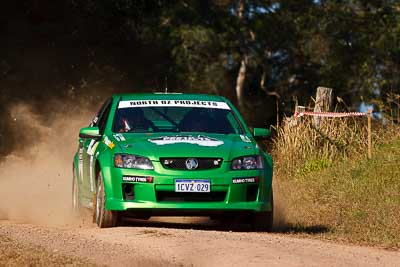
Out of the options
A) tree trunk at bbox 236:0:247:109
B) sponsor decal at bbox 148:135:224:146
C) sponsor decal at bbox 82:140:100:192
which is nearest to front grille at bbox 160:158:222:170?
sponsor decal at bbox 148:135:224:146

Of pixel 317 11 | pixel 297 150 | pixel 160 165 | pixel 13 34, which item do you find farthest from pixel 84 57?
pixel 317 11

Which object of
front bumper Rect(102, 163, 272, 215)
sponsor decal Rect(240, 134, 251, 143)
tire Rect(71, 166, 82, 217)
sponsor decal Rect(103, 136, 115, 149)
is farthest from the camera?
tire Rect(71, 166, 82, 217)

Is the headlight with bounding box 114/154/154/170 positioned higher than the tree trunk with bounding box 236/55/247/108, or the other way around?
the headlight with bounding box 114/154/154/170

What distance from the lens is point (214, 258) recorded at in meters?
10.7

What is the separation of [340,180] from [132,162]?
6.01 meters

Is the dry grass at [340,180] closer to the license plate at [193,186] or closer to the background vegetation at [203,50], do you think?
the license plate at [193,186]

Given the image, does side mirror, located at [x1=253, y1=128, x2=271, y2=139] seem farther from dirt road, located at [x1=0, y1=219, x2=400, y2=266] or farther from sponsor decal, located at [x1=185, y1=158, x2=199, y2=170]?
dirt road, located at [x1=0, y1=219, x2=400, y2=266]

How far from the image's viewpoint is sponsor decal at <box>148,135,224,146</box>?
13414 millimetres

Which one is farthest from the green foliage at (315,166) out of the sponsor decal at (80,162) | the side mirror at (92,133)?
the side mirror at (92,133)

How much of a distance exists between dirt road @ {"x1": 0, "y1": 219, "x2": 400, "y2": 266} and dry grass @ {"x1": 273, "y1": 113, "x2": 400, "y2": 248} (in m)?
1.61

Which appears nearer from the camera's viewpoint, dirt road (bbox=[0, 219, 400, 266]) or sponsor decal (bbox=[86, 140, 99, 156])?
dirt road (bbox=[0, 219, 400, 266])

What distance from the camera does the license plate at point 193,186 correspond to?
1308 centimetres

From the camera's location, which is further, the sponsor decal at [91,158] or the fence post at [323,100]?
the fence post at [323,100]

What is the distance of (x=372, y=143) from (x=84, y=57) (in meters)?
15.3
